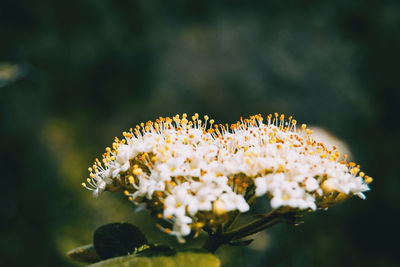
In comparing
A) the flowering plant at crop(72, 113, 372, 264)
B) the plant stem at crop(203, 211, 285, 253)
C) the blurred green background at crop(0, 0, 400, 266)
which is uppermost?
the blurred green background at crop(0, 0, 400, 266)

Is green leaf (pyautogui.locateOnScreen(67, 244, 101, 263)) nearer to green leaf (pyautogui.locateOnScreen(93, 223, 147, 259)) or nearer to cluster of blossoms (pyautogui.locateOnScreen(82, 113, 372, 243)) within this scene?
green leaf (pyautogui.locateOnScreen(93, 223, 147, 259))

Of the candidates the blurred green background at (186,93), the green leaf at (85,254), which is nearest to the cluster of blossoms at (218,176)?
the green leaf at (85,254)

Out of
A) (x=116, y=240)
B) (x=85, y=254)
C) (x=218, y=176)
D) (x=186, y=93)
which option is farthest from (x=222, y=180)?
(x=186, y=93)

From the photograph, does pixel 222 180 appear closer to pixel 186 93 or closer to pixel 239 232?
pixel 239 232

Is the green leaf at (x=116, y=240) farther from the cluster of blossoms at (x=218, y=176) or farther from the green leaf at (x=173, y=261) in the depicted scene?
the green leaf at (x=173, y=261)

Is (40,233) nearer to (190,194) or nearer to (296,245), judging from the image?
(296,245)

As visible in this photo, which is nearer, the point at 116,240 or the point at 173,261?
the point at 173,261

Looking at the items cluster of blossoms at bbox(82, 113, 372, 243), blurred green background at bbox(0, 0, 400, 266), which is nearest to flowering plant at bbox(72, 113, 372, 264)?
cluster of blossoms at bbox(82, 113, 372, 243)

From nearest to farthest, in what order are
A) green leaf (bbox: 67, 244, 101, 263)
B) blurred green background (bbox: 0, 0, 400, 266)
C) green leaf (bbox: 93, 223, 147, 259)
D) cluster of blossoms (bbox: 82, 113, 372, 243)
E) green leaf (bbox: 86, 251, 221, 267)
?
green leaf (bbox: 86, 251, 221, 267) < cluster of blossoms (bbox: 82, 113, 372, 243) < green leaf (bbox: 93, 223, 147, 259) < green leaf (bbox: 67, 244, 101, 263) < blurred green background (bbox: 0, 0, 400, 266)
